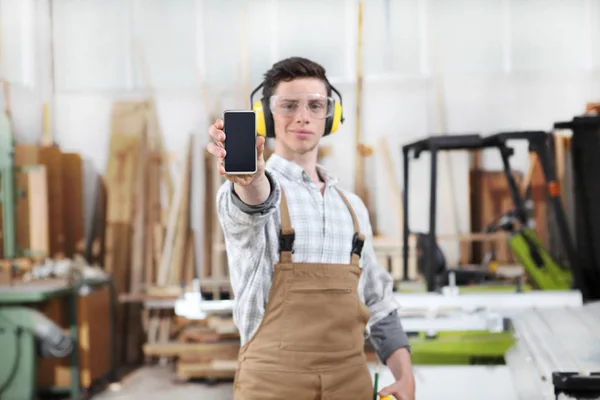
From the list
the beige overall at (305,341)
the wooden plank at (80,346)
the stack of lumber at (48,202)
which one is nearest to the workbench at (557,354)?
the beige overall at (305,341)

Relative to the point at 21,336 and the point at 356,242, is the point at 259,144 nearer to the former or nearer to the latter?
the point at 356,242

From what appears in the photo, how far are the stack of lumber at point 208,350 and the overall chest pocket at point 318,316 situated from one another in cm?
312

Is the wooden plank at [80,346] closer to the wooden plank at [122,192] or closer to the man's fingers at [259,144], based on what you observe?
the wooden plank at [122,192]

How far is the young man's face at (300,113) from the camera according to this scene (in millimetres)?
1480

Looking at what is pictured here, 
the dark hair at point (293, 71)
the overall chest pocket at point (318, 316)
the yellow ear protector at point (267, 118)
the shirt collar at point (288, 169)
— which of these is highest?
the dark hair at point (293, 71)

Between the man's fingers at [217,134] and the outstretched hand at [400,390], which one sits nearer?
the man's fingers at [217,134]

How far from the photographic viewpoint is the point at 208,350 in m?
4.54

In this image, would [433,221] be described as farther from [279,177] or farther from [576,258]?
[279,177]

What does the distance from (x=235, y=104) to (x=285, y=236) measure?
425cm

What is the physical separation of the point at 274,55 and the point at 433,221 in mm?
2514

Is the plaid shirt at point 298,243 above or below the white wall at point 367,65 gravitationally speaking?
below

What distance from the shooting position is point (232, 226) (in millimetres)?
1244

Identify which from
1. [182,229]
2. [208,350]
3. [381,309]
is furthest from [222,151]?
[182,229]

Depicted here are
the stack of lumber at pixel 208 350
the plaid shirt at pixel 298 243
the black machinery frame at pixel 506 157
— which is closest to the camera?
the plaid shirt at pixel 298 243
